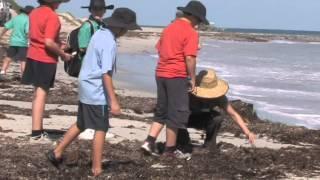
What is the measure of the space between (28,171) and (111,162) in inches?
35.9

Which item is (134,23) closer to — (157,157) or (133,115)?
(157,157)

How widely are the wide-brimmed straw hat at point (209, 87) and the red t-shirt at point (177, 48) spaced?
0.39 meters

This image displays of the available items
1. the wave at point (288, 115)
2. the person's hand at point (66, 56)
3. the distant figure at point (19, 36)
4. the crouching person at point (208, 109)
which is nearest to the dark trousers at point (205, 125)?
the crouching person at point (208, 109)

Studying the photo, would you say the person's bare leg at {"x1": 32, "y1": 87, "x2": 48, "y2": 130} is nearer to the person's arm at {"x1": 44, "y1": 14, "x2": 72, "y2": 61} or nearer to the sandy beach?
the sandy beach

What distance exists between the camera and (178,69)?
7.10 meters

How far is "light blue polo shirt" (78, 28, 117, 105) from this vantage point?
19.8ft

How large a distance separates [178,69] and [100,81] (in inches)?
47.2

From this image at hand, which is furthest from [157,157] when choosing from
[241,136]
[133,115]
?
[133,115]

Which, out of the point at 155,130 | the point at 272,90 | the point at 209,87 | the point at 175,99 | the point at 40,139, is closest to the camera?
the point at 175,99

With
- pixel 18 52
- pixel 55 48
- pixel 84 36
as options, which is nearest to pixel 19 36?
pixel 18 52

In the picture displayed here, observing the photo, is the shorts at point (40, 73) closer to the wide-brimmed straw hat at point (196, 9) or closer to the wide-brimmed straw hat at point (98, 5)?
the wide-brimmed straw hat at point (98, 5)

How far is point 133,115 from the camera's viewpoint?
436 inches

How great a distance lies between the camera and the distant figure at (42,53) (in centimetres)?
741

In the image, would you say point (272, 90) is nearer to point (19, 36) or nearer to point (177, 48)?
point (19, 36)
